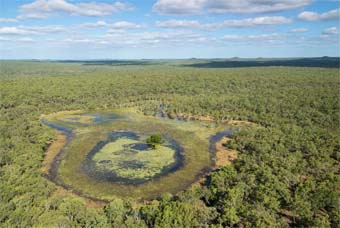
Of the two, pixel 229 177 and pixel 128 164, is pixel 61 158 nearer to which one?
pixel 128 164

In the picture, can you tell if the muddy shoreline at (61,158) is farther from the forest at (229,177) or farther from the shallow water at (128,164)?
the shallow water at (128,164)

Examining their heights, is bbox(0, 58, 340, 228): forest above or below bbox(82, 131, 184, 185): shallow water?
above

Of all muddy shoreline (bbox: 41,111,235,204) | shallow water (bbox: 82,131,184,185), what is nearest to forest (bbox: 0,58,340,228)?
muddy shoreline (bbox: 41,111,235,204)

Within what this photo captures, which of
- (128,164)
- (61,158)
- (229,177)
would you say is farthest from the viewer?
(61,158)

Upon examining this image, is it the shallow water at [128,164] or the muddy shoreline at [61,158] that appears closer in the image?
the muddy shoreline at [61,158]

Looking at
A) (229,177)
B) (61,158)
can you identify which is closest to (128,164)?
(61,158)

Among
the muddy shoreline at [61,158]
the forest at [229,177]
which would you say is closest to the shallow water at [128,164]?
the muddy shoreline at [61,158]

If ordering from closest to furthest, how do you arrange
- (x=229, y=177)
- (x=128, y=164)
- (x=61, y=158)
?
(x=229, y=177)
(x=128, y=164)
(x=61, y=158)

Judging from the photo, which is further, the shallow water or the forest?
the shallow water

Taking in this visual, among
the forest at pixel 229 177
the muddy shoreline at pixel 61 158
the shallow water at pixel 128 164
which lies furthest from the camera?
the shallow water at pixel 128 164

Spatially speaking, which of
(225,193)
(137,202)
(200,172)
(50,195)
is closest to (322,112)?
(200,172)

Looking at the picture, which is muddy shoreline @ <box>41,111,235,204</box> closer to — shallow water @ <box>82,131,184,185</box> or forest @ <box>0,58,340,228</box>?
forest @ <box>0,58,340,228</box>

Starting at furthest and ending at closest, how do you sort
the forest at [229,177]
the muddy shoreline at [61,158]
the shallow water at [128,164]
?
the shallow water at [128,164], the muddy shoreline at [61,158], the forest at [229,177]
